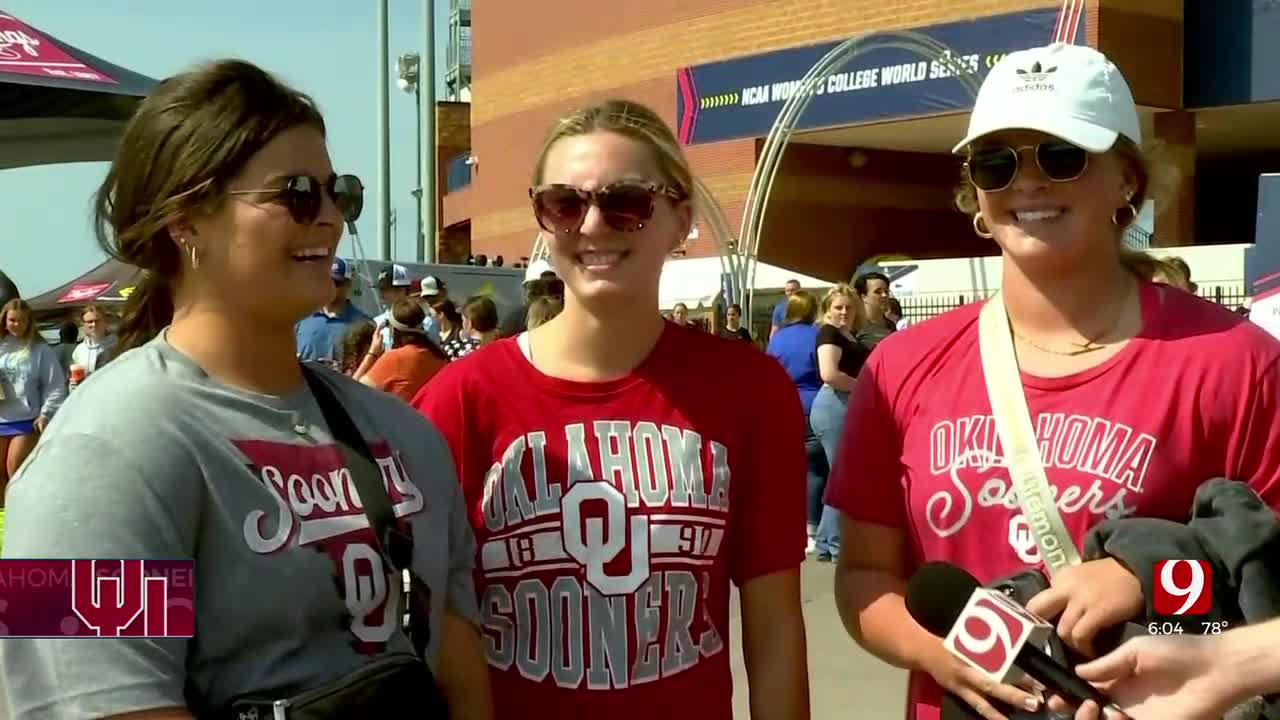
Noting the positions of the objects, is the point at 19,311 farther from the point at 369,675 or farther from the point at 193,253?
the point at 369,675

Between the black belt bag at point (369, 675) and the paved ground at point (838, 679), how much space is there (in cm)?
352

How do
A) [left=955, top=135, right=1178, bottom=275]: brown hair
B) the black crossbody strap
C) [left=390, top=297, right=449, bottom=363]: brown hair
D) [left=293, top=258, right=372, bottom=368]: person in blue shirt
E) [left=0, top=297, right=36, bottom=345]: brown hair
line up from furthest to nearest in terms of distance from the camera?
[left=0, top=297, right=36, bottom=345]: brown hair
[left=293, top=258, right=372, bottom=368]: person in blue shirt
[left=390, top=297, right=449, bottom=363]: brown hair
[left=955, top=135, right=1178, bottom=275]: brown hair
the black crossbody strap

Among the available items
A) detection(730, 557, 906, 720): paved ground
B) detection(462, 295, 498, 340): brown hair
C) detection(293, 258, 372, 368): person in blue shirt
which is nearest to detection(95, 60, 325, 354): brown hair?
detection(730, 557, 906, 720): paved ground

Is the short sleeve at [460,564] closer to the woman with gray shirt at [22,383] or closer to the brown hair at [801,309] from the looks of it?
the brown hair at [801,309]

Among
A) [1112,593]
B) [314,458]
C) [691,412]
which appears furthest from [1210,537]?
[314,458]

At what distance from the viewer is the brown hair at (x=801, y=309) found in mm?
10852

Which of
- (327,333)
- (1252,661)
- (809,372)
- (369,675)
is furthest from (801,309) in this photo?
(369,675)

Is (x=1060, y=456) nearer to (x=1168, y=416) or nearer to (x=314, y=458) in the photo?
(x=1168, y=416)

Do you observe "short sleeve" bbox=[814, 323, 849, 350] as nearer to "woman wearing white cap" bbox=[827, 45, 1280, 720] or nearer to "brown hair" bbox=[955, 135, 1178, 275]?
"brown hair" bbox=[955, 135, 1178, 275]

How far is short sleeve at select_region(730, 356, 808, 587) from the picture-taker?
2.72 meters

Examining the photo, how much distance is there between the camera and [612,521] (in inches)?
104

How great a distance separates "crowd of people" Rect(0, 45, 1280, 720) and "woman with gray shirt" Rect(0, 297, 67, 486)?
958 centimetres

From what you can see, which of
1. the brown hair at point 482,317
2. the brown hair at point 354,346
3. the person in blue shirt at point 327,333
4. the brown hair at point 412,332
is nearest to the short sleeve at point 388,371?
the brown hair at point 412,332

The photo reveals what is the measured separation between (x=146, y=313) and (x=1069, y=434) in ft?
5.32
